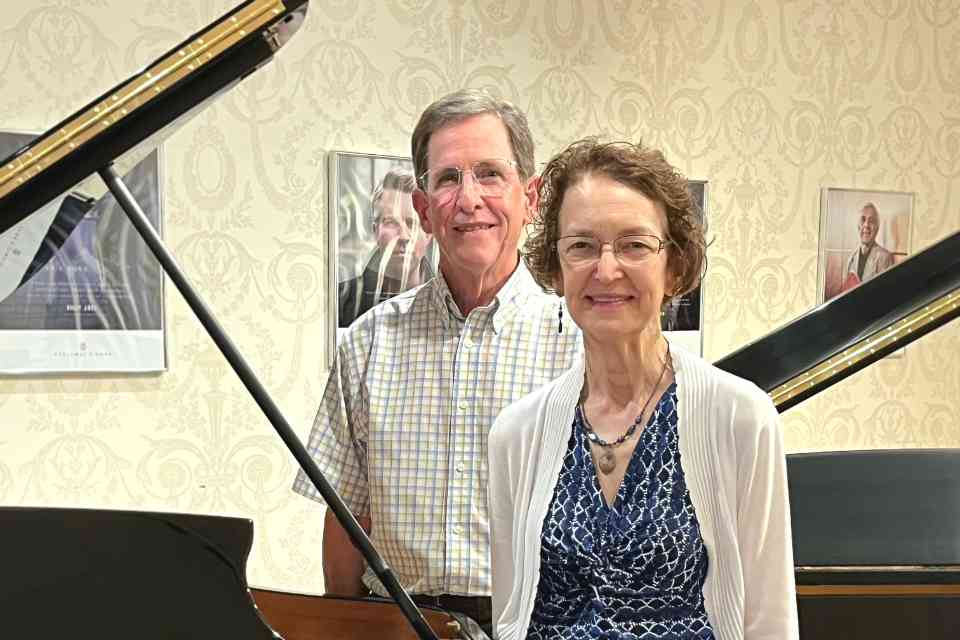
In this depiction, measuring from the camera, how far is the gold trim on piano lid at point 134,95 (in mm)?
1364

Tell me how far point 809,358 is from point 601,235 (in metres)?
0.60

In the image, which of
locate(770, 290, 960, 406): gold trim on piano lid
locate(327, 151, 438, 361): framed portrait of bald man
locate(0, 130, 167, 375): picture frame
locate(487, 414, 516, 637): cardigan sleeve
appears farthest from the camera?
locate(327, 151, 438, 361): framed portrait of bald man

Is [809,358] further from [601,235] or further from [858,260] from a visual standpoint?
[858,260]

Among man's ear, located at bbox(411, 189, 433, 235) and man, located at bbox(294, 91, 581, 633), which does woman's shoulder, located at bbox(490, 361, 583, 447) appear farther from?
man's ear, located at bbox(411, 189, 433, 235)

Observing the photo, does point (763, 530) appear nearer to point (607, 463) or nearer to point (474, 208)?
point (607, 463)

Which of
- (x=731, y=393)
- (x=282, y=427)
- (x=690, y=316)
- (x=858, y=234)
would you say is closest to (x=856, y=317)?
(x=731, y=393)

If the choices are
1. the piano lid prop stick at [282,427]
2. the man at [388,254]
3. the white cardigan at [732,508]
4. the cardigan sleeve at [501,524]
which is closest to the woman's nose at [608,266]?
the white cardigan at [732,508]

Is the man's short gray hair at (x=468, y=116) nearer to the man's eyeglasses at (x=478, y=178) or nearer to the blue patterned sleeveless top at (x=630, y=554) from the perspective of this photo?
the man's eyeglasses at (x=478, y=178)

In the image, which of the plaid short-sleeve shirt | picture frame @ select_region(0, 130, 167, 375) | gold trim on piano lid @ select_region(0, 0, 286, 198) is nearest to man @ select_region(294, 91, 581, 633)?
the plaid short-sleeve shirt

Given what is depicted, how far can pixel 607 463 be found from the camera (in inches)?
54.6

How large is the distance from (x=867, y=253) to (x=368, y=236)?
1.80 meters

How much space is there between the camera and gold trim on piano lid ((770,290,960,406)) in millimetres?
1743

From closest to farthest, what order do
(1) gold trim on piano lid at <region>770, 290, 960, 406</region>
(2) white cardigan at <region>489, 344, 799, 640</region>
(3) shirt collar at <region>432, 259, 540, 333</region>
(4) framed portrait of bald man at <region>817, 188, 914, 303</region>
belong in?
(2) white cardigan at <region>489, 344, 799, 640</region>
(1) gold trim on piano lid at <region>770, 290, 960, 406</region>
(3) shirt collar at <region>432, 259, 540, 333</region>
(4) framed portrait of bald man at <region>817, 188, 914, 303</region>

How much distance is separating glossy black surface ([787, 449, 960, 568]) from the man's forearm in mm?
784
